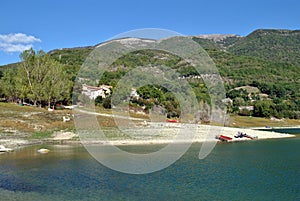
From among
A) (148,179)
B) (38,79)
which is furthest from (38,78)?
(148,179)

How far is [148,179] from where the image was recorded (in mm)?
29062

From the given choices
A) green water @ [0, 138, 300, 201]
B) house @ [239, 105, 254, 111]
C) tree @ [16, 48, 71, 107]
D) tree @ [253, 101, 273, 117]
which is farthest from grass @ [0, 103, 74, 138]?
house @ [239, 105, 254, 111]

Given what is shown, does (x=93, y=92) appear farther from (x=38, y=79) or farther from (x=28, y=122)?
(x=28, y=122)

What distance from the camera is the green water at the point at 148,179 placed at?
23984mm

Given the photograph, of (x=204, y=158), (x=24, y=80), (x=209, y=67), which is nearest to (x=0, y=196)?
(x=204, y=158)

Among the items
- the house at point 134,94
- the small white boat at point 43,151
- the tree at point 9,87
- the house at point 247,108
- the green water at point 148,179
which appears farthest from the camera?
the house at point 247,108

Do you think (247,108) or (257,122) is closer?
(257,122)

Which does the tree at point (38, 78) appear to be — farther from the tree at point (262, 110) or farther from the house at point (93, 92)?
the tree at point (262, 110)

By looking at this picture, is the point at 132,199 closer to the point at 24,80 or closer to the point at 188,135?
the point at 188,135

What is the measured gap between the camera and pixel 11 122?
181ft

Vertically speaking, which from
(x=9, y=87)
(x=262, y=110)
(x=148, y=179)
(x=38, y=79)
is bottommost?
(x=148, y=179)

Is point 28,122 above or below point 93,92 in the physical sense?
below

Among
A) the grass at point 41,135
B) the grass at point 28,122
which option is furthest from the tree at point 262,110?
the grass at point 41,135

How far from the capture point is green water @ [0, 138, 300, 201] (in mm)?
23984
